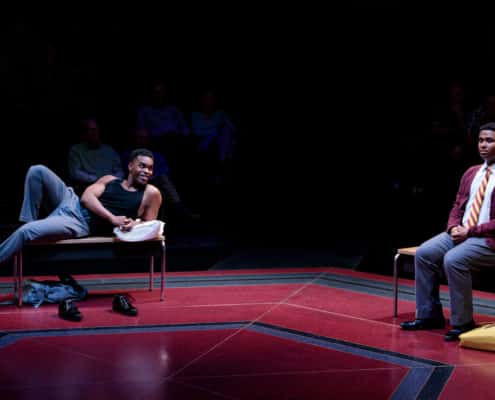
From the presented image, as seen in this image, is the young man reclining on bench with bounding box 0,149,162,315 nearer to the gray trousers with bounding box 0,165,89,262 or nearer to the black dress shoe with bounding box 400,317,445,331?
the gray trousers with bounding box 0,165,89,262

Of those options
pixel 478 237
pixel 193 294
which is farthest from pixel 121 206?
pixel 478 237

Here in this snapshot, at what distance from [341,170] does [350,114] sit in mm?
684

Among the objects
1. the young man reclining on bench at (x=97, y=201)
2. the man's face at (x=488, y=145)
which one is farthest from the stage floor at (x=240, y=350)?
the man's face at (x=488, y=145)

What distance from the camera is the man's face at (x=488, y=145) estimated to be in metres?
4.11

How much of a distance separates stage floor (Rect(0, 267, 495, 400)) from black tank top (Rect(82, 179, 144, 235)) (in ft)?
1.65

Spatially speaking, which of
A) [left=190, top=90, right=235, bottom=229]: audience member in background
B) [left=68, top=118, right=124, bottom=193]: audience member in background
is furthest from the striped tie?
[left=68, top=118, right=124, bottom=193]: audience member in background

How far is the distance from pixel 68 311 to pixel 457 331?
2.34 meters

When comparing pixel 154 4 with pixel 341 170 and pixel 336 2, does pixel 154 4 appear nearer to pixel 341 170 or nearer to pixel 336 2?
pixel 336 2

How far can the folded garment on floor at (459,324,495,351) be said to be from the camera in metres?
3.65

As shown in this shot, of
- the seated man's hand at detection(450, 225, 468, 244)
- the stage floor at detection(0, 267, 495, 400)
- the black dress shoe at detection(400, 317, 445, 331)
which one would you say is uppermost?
the seated man's hand at detection(450, 225, 468, 244)

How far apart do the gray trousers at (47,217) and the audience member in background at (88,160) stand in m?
1.48

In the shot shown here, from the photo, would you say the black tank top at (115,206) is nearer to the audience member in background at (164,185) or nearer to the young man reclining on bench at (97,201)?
the young man reclining on bench at (97,201)

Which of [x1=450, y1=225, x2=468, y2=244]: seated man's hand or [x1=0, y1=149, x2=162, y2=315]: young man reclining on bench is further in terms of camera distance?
[x1=0, y1=149, x2=162, y2=315]: young man reclining on bench

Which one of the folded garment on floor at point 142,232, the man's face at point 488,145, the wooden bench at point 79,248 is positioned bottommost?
the wooden bench at point 79,248
